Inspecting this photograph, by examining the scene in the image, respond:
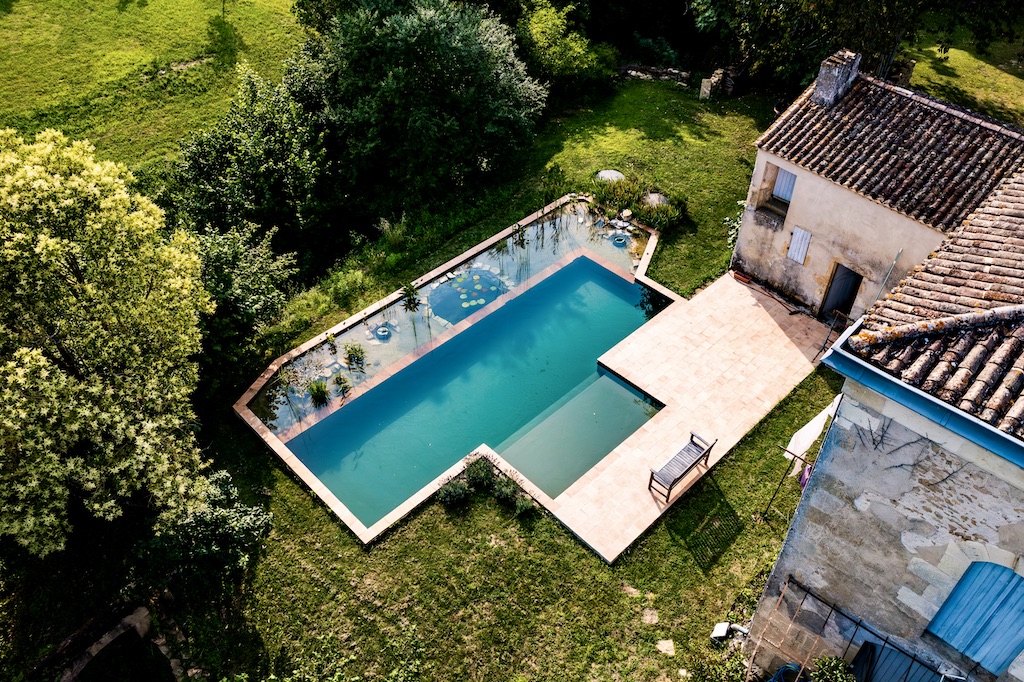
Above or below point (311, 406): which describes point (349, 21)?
above

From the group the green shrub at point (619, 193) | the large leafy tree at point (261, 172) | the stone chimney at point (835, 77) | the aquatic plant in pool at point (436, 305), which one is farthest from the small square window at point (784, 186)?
the large leafy tree at point (261, 172)

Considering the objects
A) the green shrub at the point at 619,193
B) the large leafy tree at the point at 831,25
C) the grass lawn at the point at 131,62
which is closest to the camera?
the large leafy tree at the point at 831,25

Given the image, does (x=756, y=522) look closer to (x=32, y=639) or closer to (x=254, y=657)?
(x=254, y=657)

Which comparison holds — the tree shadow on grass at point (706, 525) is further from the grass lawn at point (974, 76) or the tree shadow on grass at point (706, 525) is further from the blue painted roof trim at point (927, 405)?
the grass lawn at point (974, 76)

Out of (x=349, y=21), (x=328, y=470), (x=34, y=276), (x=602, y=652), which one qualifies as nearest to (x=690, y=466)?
(x=602, y=652)

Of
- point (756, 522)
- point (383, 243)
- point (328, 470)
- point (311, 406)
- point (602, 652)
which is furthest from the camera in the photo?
point (383, 243)

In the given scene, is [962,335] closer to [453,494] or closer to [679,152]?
[453,494]

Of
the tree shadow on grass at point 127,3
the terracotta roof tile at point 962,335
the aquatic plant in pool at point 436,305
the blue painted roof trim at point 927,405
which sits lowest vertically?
the aquatic plant in pool at point 436,305
